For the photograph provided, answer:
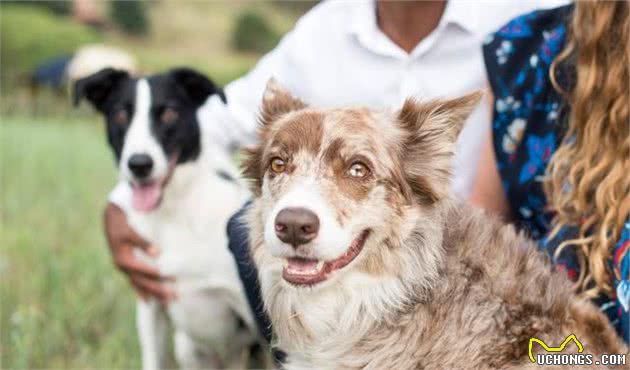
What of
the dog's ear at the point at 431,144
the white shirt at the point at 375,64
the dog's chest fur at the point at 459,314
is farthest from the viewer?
the white shirt at the point at 375,64

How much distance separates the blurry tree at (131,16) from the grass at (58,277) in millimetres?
14994

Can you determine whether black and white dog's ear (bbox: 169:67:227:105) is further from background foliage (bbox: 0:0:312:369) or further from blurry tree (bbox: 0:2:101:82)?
blurry tree (bbox: 0:2:101:82)

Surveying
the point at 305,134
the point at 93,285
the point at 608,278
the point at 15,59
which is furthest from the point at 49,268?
the point at 15,59

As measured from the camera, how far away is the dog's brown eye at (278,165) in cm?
294

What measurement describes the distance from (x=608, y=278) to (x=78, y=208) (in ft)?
18.2

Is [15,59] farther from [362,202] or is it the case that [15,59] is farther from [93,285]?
[362,202]

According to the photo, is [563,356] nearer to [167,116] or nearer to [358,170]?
[358,170]

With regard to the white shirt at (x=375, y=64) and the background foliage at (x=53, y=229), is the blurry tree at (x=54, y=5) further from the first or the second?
the white shirt at (x=375, y=64)

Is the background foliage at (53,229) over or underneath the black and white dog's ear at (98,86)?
underneath

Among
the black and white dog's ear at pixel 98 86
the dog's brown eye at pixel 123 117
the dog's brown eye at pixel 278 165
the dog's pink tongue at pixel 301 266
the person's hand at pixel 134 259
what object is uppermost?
the dog's brown eye at pixel 278 165

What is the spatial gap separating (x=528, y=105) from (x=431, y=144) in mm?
1128

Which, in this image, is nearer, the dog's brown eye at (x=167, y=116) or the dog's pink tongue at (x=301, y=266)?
the dog's pink tongue at (x=301, y=266)

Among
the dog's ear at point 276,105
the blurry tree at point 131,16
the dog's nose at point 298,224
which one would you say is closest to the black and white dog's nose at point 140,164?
the dog's ear at point 276,105

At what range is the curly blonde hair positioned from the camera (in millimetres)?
3508
